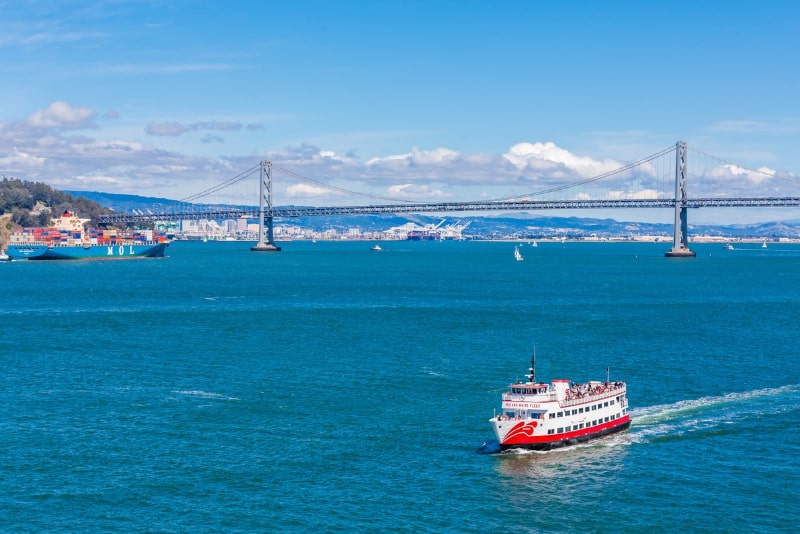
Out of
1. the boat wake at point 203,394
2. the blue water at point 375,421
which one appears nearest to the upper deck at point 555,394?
the blue water at point 375,421

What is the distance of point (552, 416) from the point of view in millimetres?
41250

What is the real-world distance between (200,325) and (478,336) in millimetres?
26385

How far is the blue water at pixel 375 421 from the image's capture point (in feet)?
110

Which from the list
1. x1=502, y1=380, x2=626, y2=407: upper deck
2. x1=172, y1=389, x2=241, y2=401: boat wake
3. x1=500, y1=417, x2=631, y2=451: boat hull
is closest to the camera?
x1=500, y1=417, x2=631, y2=451: boat hull

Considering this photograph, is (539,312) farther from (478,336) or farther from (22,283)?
(22,283)

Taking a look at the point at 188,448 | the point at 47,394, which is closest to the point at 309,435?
the point at 188,448

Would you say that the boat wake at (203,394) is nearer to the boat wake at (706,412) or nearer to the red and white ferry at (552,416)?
the red and white ferry at (552,416)

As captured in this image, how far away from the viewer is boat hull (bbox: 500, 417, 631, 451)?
40.5m

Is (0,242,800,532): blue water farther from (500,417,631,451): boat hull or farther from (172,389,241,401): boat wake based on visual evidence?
(500,417,631,451): boat hull

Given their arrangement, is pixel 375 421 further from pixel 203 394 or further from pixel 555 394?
pixel 203 394

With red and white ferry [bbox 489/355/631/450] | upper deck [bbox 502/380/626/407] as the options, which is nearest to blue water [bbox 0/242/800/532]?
red and white ferry [bbox 489/355/631/450]

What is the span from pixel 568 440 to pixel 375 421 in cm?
979

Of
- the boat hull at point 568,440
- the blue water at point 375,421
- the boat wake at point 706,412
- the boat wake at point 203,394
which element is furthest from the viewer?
the boat wake at point 203,394

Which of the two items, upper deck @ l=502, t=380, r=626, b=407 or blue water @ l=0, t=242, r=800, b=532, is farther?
upper deck @ l=502, t=380, r=626, b=407
